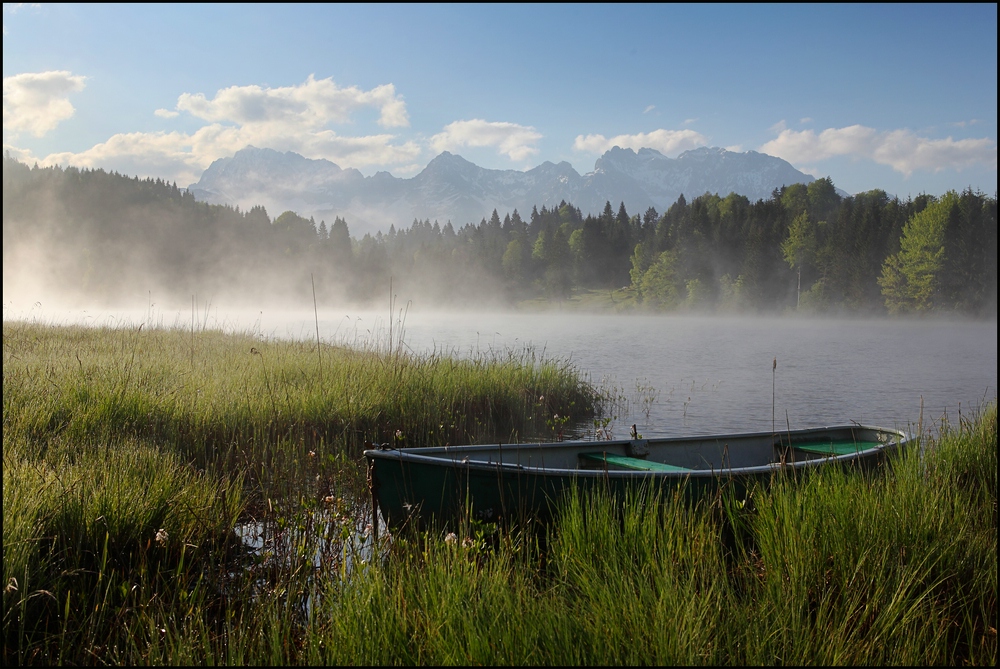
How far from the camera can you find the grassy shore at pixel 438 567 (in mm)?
2270

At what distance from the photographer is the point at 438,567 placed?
262cm

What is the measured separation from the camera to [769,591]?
104 inches

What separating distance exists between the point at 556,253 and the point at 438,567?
93.2 m

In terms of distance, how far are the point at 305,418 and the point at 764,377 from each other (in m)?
14.8

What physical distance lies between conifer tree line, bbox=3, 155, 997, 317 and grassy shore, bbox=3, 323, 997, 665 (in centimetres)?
6044

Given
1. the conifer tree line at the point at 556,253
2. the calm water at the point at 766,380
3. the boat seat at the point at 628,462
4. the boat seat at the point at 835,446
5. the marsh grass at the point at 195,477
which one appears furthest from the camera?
the conifer tree line at the point at 556,253

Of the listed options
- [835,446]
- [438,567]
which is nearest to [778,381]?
[835,446]

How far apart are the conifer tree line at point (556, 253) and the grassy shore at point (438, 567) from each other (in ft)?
198

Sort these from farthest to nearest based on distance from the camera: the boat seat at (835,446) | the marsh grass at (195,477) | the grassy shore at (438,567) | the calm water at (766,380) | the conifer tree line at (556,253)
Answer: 1. the conifer tree line at (556,253)
2. the calm water at (766,380)
3. the boat seat at (835,446)
4. the marsh grass at (195,477)
5. the grassy shore at (438,567)

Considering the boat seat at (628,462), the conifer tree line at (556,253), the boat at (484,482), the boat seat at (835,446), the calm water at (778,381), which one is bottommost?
the calm water at (778,381)

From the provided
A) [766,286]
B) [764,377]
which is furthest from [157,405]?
[766,286]

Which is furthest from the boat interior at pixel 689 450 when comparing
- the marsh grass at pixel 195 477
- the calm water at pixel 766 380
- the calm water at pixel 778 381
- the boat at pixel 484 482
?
the marsh grass at pixel 195 477

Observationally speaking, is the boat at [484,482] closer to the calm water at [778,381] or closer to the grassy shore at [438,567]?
the grassy shore at [438,567]

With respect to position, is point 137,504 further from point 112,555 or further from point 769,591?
point 769,591
